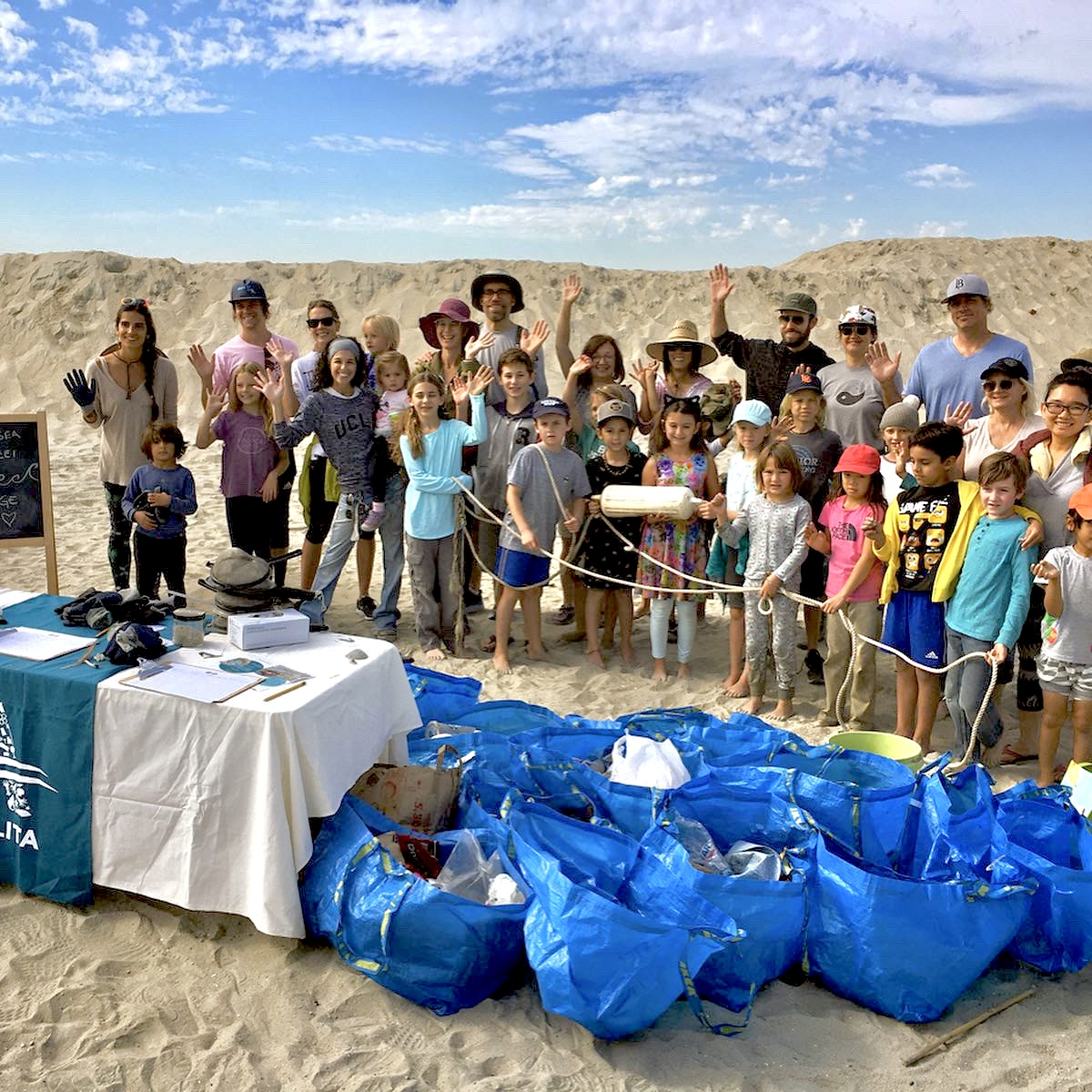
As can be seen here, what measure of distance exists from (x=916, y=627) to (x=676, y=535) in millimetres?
1417

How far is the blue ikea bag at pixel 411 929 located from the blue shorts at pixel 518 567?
280 cm

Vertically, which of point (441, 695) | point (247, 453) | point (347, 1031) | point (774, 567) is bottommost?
point (347, 1031)

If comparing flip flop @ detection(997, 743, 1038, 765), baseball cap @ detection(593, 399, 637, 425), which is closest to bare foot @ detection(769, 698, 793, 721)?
flip flop @ detection(997, 743, 1038, 765)

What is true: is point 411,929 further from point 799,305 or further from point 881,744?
point 799,305

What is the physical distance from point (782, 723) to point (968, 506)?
4.66ft

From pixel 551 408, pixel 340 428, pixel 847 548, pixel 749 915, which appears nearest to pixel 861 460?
pixel 847 548

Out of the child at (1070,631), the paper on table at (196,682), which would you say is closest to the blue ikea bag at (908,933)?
the child at (1070,631)

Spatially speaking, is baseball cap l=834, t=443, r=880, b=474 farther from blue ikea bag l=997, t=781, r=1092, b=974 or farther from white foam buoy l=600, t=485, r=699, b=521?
blue ikea bag l=997, t=781, r=1092, b=974

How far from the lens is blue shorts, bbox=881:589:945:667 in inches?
179

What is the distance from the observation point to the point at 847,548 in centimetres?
483

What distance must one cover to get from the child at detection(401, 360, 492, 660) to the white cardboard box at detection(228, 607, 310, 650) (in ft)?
7.18

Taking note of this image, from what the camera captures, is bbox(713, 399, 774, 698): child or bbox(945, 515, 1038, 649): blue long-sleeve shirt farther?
bbox(713, 399, 774, 698): child

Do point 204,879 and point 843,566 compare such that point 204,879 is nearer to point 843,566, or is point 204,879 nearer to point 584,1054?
point 584,1054

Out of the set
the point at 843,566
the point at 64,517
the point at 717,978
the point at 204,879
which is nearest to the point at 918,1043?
the point at 717,978
